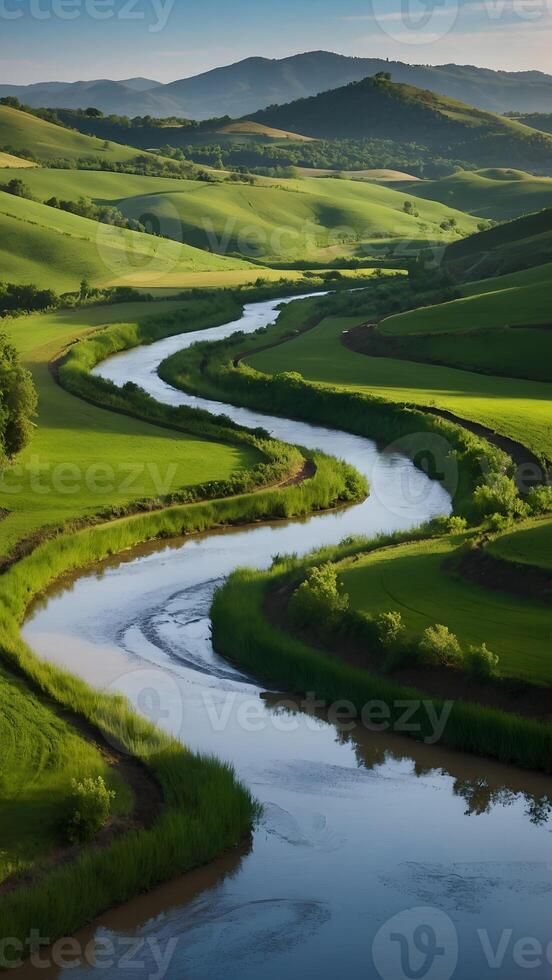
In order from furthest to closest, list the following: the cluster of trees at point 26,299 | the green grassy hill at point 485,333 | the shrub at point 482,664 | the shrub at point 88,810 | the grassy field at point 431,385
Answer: the cluster of trees at point 26,299
the green grassy hill at point 485,333
the grassy field at point 431,385
the shrub at point 482,664
the shrub at point 88,810

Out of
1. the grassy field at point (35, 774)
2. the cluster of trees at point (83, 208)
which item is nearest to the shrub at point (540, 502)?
the grassy field at point (35, 774)

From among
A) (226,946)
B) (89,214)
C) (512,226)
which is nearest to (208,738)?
(226,946)

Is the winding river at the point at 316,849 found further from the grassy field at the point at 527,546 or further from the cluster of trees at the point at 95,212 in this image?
the cluster of trees at the point at 95,212

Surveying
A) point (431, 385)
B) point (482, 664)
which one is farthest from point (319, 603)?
point (431, 385)

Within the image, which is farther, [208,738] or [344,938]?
[208,738]

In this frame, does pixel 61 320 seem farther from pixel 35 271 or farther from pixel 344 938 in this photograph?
pixel 344 938

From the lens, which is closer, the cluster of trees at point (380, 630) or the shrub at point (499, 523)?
the cluster of trees at point (380, 630)

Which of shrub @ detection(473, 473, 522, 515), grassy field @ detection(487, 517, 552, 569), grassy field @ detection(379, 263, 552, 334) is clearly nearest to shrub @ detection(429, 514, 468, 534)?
shrub @ detection(473, 473, 522, 515)
